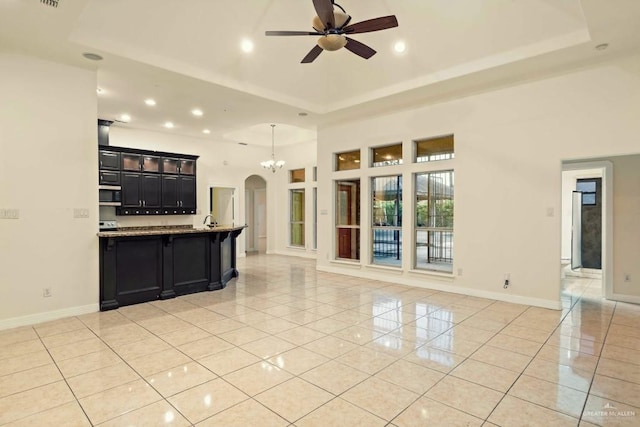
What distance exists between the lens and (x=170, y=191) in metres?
8.09

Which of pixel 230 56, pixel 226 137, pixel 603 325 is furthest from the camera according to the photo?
pixel 226 137

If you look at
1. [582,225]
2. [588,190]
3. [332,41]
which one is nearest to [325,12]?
[332,41]

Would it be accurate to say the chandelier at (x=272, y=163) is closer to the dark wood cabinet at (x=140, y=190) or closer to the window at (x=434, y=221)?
the dark wood cabinet at (x=140, y=190)

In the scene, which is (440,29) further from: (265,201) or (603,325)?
(265,201)

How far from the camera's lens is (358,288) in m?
5.92

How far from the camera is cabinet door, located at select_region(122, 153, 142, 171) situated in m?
7.35

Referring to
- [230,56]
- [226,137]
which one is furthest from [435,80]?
[226,137]

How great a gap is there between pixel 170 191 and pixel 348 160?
13.9 ft

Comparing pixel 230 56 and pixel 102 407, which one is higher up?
pixel 230 56

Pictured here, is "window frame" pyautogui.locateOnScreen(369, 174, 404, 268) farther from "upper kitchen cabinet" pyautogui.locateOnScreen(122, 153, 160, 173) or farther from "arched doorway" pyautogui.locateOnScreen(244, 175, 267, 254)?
"arched doorway" pyautogui.locateOnScreen(244, 175, 267, 254)

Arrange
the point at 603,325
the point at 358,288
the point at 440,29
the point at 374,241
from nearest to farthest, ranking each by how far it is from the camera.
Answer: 1. the point at 603,325
2. the point at 440,29
3. the point at 358,288
4. the point at 374,241

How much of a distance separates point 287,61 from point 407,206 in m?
3.19

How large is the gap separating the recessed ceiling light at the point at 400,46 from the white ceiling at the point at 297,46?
64mm

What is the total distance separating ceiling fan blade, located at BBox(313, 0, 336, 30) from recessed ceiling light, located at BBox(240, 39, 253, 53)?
1963 mm
